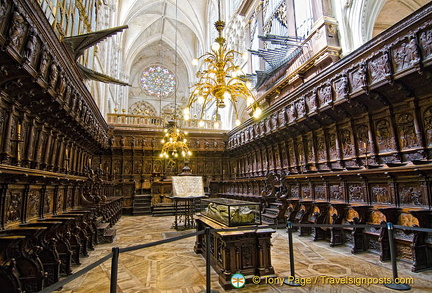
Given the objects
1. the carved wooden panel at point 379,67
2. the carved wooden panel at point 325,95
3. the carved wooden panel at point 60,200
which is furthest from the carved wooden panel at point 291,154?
the carved wooden panel at point 60,200

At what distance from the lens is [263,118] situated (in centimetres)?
1070

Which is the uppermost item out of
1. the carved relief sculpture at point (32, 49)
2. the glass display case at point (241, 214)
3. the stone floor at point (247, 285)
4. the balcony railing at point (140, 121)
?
the balcony railing at point (140, 121)

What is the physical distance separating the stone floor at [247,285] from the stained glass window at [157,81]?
94.6ft

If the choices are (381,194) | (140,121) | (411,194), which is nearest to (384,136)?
(381,194)

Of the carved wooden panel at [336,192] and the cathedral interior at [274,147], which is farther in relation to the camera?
the carved wooden panel at [336,192]

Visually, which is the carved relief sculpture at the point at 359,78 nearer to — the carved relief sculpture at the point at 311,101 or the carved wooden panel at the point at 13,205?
the carved relief sculpture at the point at 311,101

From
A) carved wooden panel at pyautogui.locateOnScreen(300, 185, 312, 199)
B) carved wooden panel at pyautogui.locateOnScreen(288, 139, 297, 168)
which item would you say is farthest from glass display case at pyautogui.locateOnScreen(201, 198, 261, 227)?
carved wooden panel at pyautogui.locateOnScreen(288, 139, 297, 168)

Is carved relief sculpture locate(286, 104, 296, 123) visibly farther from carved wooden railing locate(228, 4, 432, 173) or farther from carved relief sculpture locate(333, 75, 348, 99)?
carved relief sculpture locate(333, 75, 348, 99)

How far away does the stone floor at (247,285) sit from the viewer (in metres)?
3.31

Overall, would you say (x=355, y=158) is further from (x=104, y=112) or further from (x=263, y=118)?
(x=104, y=112)

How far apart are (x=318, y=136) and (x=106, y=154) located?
38.7 feet

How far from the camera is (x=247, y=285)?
338cm

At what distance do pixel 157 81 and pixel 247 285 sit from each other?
32.1 meters

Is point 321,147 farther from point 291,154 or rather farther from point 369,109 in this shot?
point 369,109
